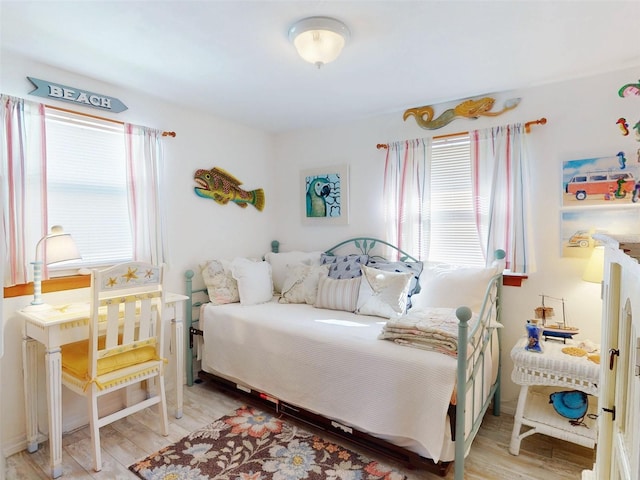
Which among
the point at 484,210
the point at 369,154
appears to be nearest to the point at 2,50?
the point at 369,154

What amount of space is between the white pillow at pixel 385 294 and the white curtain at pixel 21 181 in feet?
7.18

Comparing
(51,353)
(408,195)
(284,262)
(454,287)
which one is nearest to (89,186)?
(51,353)

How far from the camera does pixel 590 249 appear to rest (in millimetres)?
2354

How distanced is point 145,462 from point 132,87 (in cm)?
253

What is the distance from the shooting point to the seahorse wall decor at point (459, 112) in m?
2.68

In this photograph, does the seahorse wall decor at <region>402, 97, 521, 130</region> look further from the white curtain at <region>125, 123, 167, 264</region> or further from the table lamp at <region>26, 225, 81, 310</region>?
the table lamp at <region>26, 225, 81, 310</region>

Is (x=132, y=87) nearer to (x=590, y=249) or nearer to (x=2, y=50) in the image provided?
(x=2, y=50)

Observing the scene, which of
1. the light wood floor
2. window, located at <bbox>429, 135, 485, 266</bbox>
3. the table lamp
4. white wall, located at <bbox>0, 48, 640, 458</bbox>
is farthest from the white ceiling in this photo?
the light wood floor

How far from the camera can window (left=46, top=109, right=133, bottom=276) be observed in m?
2.34

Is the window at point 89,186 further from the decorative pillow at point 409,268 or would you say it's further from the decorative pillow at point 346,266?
the decorative pillow at point 409,268

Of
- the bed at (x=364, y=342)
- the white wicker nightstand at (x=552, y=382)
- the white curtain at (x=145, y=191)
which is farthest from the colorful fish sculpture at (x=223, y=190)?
the white wicker nightstand at (x=552, y=382)

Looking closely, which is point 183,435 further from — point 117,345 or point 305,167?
point 305,167

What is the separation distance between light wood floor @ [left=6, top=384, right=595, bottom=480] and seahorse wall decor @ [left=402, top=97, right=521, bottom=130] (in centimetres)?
224

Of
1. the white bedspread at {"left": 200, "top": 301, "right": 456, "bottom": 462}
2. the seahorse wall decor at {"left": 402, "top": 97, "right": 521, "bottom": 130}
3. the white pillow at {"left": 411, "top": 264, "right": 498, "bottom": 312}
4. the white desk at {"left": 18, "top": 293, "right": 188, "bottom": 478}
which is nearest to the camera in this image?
the white bedspread at {"left": 200, "top": 301, "right": 456, "bottom": 462}
